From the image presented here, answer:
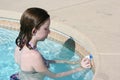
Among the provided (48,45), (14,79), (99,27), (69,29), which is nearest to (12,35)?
(48,45)

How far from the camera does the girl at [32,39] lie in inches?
138

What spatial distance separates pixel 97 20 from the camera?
5762mm

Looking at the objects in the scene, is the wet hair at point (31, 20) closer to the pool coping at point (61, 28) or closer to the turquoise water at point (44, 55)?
the pool coping at point (61, 28)

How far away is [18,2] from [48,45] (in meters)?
1.46

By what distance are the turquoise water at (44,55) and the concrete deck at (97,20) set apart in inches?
15.1

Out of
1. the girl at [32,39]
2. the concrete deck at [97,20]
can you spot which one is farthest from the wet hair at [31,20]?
the concrete deck at [97,20]

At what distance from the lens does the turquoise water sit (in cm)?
482

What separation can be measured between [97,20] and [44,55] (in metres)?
1.09

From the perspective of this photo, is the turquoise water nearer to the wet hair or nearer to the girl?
the girl

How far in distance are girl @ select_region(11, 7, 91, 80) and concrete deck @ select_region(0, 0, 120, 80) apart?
67 centimetres

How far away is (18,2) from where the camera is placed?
6.78 meters

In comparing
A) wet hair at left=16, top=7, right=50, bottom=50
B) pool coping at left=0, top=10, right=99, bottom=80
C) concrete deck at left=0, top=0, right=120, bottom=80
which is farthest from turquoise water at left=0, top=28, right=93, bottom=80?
wet hair at left=16, top=7, right=50, bottom=50

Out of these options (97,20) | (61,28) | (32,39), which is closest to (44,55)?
(61,28)

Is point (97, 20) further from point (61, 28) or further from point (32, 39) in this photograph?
point (32, 39)
